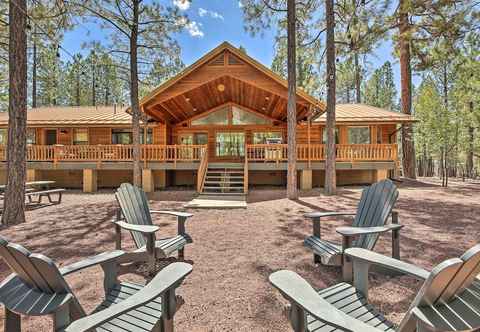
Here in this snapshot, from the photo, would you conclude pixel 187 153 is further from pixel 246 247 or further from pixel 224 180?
pixel 246 247

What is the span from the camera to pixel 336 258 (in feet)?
9.76

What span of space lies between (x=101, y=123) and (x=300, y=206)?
38.1 ft

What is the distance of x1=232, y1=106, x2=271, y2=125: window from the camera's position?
1472 centimetres

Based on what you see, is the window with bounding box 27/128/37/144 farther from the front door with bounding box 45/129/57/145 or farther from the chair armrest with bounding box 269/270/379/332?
the chair armrest with bounding box 269/270/379/332

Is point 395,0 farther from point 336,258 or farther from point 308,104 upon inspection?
point 336,258

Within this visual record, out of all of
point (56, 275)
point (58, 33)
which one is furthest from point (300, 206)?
point (58, 33)

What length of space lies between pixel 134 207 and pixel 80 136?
14193 mm

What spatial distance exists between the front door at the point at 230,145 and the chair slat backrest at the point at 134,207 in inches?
442

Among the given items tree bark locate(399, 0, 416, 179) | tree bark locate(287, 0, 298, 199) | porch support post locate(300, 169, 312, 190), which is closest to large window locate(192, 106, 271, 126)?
porch support post locate(300, 169, 312, 190)

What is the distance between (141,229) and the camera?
2990mm

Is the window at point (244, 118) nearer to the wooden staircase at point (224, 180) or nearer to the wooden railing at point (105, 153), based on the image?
the wooden railing at point (105, 153)

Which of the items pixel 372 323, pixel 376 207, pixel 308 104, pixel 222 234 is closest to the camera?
pixel 372 323

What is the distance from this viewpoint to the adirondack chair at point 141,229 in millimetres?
3105

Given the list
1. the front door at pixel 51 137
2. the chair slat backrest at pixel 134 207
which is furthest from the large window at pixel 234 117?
the chair slat backrest at pixel 134 207
